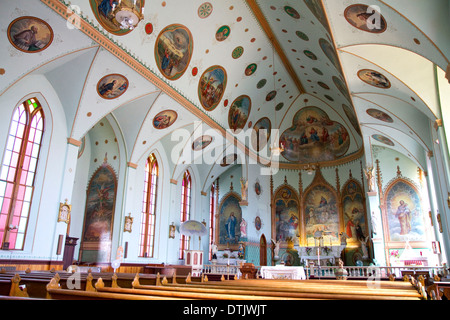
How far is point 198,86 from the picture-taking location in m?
14.9

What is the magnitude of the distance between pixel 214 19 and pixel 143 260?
1090 cm

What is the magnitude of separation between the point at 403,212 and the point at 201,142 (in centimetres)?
1117

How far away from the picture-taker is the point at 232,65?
1550 centimetres

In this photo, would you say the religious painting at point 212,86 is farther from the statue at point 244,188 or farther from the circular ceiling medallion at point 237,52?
the statue at point 244,188

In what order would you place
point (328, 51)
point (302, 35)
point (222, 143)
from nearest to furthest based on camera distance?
point (328, 51), point (302, 35), point (222, 143)

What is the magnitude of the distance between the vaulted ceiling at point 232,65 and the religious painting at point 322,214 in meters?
3.70

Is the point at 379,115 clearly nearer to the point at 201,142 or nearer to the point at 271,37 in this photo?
the point at 271,37

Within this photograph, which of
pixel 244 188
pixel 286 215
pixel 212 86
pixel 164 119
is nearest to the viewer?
pixel 164 119

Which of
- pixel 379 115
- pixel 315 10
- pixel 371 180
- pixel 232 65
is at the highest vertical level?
pixel 232 65

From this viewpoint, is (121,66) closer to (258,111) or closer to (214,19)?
(214,19)

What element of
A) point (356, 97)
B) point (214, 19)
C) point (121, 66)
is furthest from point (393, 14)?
point (121, 66)

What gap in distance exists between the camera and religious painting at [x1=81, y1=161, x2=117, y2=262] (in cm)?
1514

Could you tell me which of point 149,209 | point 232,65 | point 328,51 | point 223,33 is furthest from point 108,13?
point 149,209

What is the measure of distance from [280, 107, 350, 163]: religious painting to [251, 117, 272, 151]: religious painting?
162 centimetres
